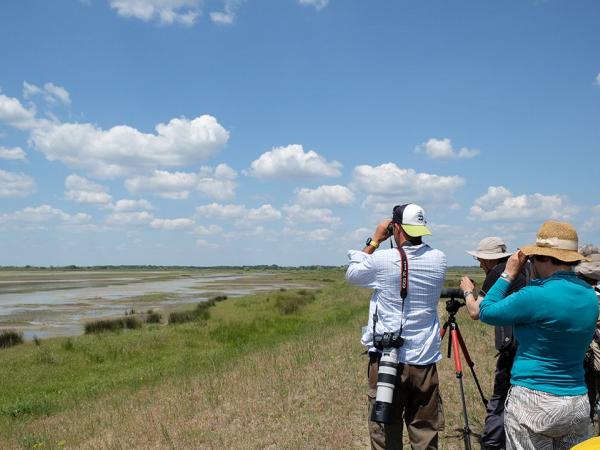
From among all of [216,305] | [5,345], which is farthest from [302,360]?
[216,305]

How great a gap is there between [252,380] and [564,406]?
656cm

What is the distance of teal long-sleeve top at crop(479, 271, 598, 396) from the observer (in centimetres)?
295

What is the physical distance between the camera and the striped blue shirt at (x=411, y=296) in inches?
148

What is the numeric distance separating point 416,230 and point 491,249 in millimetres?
1222

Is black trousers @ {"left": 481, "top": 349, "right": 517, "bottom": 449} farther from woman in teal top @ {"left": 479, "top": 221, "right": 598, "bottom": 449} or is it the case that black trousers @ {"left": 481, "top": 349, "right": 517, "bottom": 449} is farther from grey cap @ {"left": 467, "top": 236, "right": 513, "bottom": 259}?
woman in teal top @ {"left": 479, "top": 221, "right": 598, "bottom": 449}

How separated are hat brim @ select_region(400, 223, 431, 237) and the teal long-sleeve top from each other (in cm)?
83

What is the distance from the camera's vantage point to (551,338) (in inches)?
118

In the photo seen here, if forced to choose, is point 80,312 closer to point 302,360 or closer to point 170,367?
point 170,367

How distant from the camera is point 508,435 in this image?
3.24 meters

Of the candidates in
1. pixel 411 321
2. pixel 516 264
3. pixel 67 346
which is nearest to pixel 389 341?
pixel 411 321

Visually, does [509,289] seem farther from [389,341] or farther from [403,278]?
[389,341]

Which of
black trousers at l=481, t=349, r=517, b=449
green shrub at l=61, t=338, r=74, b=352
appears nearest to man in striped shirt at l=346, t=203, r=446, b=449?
black trousers at l=481, t=349, r=517, b=449

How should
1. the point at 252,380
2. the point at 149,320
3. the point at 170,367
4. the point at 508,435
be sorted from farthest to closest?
1. the point at 149,320
2. the point at 170,367
3. the point at 252,380
4. the point at 508,435

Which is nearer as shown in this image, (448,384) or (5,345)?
(448,384)
